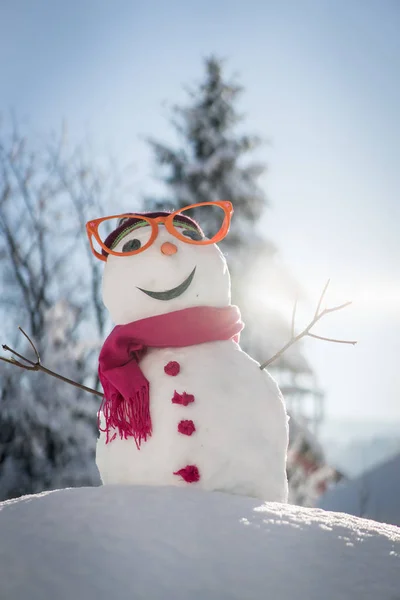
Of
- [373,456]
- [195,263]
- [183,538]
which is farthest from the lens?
[373,456]

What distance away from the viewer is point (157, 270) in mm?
2195

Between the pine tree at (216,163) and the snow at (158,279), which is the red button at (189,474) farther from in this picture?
the pine tree at (216,163)

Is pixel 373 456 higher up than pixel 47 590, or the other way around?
pixel 47 590

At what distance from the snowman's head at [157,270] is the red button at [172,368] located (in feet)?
0.82

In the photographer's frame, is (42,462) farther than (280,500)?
Yes

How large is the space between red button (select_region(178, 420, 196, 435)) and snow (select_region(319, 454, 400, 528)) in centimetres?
880

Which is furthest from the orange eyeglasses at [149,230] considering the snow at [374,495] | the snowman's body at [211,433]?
the snow at [374,495]

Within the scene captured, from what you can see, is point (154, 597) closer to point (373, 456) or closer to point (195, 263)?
point (195, 263)

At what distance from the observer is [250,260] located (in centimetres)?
785

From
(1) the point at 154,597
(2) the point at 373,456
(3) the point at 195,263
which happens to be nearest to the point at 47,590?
(1) the point at 154,597

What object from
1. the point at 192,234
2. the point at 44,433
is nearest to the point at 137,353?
the point at 192,234

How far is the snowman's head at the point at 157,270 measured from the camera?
219 centimetres

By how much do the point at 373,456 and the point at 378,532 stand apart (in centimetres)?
5217

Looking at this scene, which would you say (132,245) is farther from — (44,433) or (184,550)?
(44,433)
